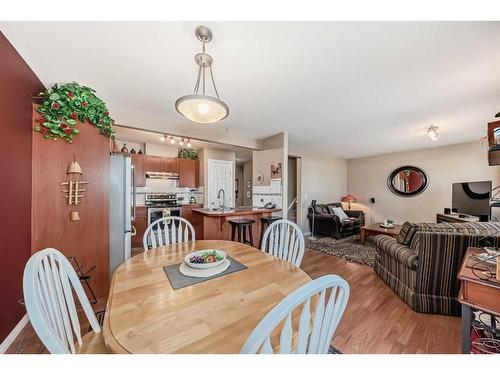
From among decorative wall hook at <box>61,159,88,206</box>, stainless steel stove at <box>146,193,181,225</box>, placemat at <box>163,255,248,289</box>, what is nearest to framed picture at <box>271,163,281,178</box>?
stainless steel stove at <box>146,193,181,225</box>

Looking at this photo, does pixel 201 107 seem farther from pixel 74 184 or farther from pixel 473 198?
pixel 473 198

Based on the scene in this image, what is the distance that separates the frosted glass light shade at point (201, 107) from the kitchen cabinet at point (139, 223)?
12.2 feet

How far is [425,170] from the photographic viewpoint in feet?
16.5

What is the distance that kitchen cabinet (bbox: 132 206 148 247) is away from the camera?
4197mm

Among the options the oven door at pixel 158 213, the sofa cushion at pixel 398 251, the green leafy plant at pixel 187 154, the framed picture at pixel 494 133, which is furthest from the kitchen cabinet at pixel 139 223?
the framed picture at pixel 494 133

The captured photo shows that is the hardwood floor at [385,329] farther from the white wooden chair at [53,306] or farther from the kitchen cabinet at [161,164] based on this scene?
the kitchen cabinet at [161,164]

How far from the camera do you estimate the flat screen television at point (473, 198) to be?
11.8ft

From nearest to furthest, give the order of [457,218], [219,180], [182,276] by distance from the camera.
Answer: [182,276] → [457,218] → [219,180]

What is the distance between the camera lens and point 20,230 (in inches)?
62.2

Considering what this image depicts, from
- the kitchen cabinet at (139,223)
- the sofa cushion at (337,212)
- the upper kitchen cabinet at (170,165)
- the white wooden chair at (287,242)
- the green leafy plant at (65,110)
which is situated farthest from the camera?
the sofa cushion at (337,212)

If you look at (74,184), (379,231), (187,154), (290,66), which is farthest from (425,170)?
(74,184)

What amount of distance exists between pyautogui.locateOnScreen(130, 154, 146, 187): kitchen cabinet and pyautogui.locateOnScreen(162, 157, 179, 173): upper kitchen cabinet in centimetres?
45

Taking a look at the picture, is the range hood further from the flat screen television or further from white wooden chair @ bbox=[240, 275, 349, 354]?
the flat screen television

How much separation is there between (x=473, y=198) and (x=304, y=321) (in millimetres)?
5410
